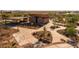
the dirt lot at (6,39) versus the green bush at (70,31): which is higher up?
the green bush at (70,31)

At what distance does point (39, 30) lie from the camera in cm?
339

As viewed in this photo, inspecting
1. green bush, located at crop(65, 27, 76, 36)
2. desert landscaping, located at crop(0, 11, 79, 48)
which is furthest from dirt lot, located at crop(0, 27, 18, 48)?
green bush, located at crop(65, 27, 76, 36)

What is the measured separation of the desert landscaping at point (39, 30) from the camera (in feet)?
11.0

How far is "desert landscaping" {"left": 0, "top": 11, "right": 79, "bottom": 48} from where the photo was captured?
11.0ft

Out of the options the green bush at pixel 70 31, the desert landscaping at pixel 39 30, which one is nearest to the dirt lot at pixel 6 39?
the desert landscaping at pixel 39 30

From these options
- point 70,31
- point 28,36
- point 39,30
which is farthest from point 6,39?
point 70,31

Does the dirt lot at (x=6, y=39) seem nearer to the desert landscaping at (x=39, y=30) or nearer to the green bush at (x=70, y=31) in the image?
the desert landscaping at (x=39, y=30)

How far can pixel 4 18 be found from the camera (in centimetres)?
337

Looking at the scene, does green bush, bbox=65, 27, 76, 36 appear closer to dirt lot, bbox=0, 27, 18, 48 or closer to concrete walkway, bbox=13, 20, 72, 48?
concrete walkway, bbox=13, 20, 72, 48

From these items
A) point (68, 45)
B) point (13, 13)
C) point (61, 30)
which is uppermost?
point (13, 13)

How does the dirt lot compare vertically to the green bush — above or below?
below

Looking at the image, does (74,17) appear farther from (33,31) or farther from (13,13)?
(13,13)

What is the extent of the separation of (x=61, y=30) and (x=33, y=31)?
0.43m
